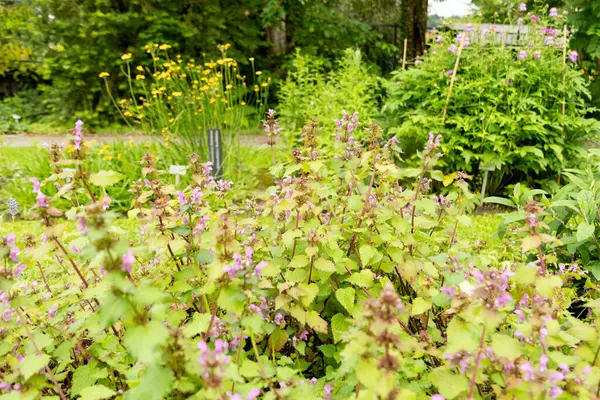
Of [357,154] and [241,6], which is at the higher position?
[241,6]

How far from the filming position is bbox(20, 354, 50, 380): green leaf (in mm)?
1096

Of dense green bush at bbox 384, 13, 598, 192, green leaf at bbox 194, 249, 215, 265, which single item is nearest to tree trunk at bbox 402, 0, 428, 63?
dense green bush at bbox 384, 13, 598, 192

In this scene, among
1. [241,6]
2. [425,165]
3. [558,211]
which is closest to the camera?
[425,165]

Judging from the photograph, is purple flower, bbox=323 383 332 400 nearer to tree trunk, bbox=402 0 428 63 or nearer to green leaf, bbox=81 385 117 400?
green leaf, bbox=81 385 117 400

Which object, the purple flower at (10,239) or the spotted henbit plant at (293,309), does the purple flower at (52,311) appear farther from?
the purple flower at (10,239)

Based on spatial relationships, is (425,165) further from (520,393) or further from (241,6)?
(241,6)

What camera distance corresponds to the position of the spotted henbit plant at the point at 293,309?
1006 mm

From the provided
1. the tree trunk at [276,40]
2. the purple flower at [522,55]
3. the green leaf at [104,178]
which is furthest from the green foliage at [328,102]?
the tree trunk at [276,40]

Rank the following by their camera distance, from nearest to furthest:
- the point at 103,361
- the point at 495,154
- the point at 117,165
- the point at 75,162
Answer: the point at 75,162
the point at 103,361
the point at 495,154
the point at 117,165

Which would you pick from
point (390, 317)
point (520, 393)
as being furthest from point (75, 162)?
point (520, 393)

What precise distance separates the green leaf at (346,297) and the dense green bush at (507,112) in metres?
2.98

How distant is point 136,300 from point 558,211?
190 cm

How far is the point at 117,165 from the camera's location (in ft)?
16.3

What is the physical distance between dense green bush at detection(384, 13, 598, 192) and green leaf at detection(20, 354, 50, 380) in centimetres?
362
